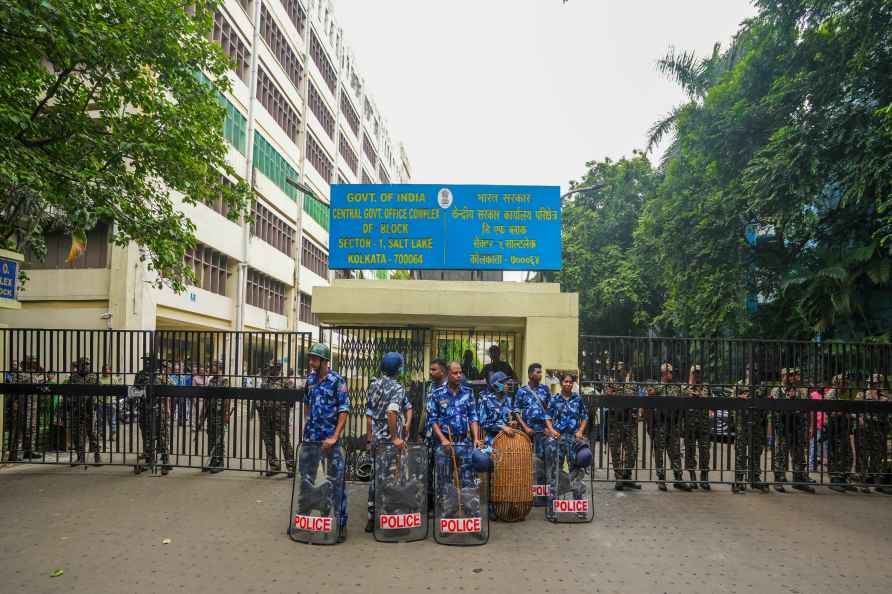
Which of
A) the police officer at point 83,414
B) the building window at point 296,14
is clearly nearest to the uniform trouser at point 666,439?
the police officer at point 83,414

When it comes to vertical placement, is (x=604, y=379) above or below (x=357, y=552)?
above

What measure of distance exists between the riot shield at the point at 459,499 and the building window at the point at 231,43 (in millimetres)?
22116

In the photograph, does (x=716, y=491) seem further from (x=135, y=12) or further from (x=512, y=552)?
(x=135, y=12)

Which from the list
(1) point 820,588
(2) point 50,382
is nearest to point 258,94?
(2) point 50,382

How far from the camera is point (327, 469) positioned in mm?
7703

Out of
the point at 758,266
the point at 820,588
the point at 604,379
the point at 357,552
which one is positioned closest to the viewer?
the point at 820,588

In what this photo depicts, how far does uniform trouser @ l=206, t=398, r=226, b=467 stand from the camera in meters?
11.3

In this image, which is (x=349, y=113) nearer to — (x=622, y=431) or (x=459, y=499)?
(x=622, y=431)

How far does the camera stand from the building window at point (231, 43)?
92.9 ft

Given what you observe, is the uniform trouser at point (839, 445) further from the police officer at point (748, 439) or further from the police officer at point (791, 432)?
the police officer at point (748, 439)

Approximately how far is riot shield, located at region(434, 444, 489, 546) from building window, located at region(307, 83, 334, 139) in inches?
1433

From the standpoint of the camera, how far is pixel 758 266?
20.7 metres

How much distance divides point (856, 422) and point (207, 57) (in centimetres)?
1252

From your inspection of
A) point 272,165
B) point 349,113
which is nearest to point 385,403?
point 272,165
